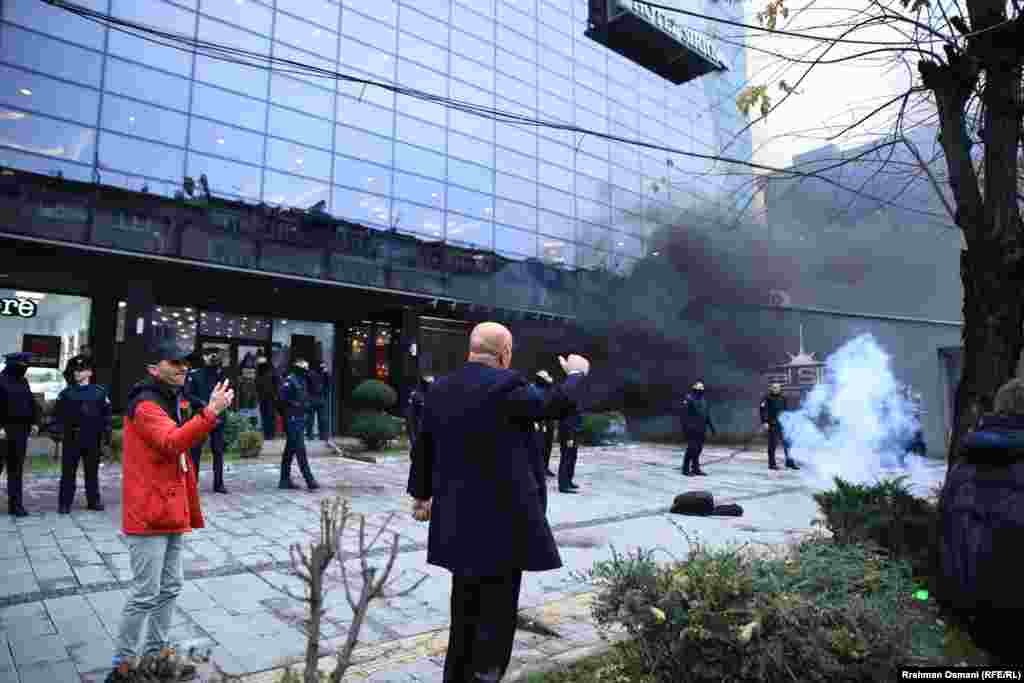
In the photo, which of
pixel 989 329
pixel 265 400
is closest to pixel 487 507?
pixel 989 329

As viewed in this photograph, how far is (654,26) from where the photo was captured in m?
6.42

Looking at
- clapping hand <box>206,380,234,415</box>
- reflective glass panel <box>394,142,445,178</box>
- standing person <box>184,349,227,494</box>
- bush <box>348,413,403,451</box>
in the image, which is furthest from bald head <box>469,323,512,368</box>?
reflective glass panel <box>394,142,445,178</box>

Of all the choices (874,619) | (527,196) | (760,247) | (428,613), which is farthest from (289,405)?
(760,247)

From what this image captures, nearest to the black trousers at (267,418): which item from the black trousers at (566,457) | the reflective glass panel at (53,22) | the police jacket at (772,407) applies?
the reflective glass panel at (53,22)

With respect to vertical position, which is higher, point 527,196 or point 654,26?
point 527,196

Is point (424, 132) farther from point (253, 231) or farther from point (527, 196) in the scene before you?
point (253, 231)

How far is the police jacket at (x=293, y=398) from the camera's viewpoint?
8289 mm

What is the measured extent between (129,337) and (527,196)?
14.3 metres

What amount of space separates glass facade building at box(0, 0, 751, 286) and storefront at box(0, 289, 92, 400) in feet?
11.1

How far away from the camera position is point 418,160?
18.8 meters

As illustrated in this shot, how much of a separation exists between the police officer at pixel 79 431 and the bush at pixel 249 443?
187 inches

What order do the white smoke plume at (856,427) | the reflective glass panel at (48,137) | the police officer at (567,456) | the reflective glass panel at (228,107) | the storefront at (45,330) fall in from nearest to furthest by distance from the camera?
the police officer at (567,456), the reflective glass panel at (48,137), the white smoke plume at (856,427), the storefront at (45,330), the reflective glass panel at (228,107)

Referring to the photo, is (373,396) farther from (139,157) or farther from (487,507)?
(487,507)

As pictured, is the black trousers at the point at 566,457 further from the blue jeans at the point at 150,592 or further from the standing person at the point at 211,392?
the blue jeans at the point at 150,592
